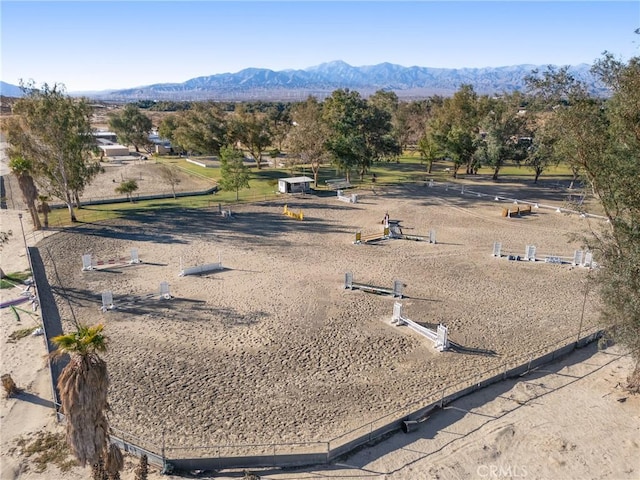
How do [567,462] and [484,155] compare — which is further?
[484,155]

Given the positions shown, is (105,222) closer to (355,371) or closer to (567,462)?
(355,371)

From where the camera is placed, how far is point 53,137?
104 ft

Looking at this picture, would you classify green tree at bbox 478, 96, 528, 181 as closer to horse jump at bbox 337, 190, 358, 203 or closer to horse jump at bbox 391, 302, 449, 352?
horse jump at bbox 337, 190, 358, 203

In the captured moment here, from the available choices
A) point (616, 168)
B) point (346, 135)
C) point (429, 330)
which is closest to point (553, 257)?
point (429, 330)

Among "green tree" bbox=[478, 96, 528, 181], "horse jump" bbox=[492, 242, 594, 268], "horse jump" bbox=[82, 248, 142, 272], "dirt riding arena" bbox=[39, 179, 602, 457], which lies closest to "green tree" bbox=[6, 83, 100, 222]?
"dirt riding arena" bbox=[39, 179, 602, 457]

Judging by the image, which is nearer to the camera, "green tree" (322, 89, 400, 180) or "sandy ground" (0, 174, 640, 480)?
"sandy ground" (0, 174, 640, 480)

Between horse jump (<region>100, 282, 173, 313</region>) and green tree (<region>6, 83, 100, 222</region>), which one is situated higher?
green tree (<region>6, 83, 100, 222</region>)

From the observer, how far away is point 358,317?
20031mm

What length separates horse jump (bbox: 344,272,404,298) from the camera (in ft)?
71.5

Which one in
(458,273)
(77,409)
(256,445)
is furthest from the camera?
(458,273)

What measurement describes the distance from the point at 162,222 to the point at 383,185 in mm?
24066

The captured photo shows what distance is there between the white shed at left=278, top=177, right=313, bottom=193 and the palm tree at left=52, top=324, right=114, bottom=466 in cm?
3530

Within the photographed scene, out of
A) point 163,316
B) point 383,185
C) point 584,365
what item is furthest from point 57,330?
point 383,185

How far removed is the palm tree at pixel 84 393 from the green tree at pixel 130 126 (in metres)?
68.3
